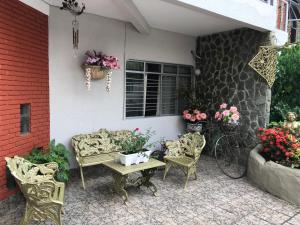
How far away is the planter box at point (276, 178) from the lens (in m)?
3.77

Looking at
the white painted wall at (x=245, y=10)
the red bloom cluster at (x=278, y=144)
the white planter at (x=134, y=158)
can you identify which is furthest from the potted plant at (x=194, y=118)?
the white planter at (x=134, y=158)

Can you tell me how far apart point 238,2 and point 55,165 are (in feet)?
13.6

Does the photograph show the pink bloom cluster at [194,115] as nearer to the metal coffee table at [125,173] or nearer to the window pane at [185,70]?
the window pane at [185,70]

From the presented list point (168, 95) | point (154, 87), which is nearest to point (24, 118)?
point (154, 87)

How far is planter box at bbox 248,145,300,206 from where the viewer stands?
3.77m

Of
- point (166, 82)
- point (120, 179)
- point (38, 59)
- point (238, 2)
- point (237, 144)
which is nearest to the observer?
point (120, 179)

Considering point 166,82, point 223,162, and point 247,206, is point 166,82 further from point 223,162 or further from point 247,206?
point 247,206

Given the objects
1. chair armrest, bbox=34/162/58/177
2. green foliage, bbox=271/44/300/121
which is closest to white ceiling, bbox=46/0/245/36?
green foliage, bbox=271/44/300/121

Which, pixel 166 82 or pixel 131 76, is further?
pixel 166 82

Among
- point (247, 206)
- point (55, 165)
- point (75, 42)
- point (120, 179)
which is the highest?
point (75, 42)

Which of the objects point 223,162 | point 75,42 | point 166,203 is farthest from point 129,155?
point 223,162

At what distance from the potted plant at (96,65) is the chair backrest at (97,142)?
0.94 meters

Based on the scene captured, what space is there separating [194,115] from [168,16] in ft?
7.89

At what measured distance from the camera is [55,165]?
3.36 m
